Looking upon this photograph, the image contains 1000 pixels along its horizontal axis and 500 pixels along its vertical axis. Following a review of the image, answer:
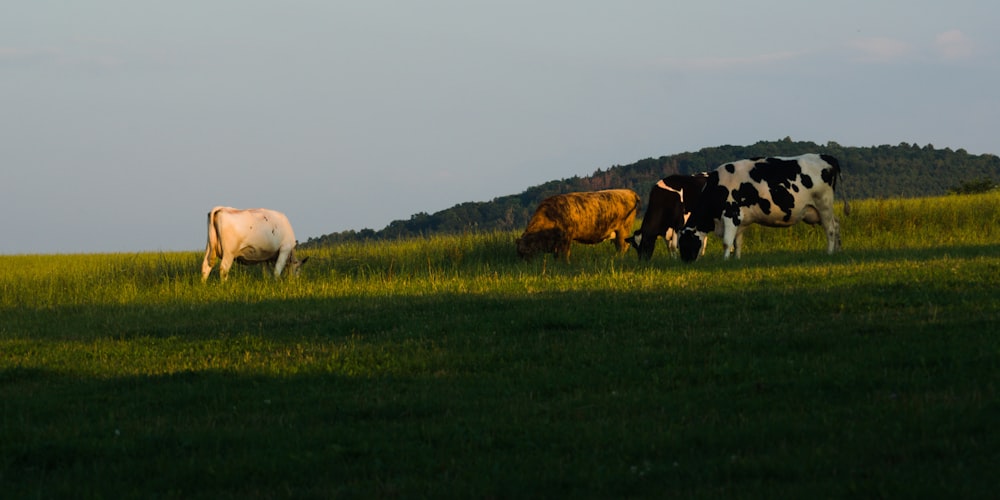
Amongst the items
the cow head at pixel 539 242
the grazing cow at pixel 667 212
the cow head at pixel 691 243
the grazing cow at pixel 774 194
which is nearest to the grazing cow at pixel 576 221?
the cow head at pixel 539 242

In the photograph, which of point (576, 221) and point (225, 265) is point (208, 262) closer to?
point (225, 265)

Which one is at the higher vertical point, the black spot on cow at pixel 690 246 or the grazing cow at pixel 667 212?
the grazing cow at pixel 667 212

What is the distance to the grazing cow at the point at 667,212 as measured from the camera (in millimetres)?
28594

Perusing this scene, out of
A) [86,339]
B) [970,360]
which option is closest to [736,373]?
[970,360]

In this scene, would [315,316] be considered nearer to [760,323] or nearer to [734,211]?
[760,323]

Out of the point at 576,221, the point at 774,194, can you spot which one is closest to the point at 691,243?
the point at 774,194

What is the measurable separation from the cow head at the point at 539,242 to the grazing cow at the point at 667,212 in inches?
78.6

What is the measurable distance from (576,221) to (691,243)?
4.48 m

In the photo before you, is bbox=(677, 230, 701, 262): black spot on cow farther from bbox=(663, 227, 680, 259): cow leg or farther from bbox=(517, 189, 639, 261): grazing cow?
bbox=(517, 189, 639, 261): grazing cow

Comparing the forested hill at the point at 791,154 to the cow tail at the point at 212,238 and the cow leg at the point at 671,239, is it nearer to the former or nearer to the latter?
the cow leg at the point at 671,239

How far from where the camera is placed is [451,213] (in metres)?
69.6

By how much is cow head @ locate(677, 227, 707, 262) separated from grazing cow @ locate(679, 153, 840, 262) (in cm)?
15

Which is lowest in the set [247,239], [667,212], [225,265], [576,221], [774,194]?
[225,265]

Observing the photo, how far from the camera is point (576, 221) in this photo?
29281 mm
